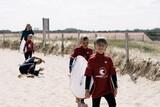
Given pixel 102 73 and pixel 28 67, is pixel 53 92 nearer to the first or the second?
pixel 28 67

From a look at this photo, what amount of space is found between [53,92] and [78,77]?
400cm

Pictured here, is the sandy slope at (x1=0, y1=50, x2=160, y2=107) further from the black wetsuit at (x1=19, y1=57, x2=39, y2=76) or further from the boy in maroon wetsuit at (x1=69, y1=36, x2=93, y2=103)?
the boy in maroon wetsuit at (x1=69, y1=36, x2=93, y2=103)

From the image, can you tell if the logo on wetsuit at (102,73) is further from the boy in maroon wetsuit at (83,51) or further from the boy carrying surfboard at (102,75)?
the boy in maroon wetsuit at (83,51)

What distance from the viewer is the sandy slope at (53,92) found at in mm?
11344

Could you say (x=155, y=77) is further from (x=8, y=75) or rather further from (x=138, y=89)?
(x=8, y=75)

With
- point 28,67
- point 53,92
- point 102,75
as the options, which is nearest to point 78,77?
point 102,75

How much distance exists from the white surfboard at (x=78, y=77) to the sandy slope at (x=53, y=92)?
1.64 m

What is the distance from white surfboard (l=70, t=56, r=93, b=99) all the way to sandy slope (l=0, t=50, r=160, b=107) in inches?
64.6

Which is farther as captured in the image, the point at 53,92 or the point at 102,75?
the point at 53,92

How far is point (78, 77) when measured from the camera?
9.39 meters

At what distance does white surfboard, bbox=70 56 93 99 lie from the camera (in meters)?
9.13

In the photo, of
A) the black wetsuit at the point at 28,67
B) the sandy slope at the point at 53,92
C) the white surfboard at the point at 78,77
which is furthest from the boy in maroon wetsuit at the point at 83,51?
the black wetsuit at the point at 28,67

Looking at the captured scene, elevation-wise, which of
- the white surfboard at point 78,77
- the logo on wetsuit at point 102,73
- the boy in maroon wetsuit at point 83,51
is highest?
the boy in maroon wetsuit at point 83,51

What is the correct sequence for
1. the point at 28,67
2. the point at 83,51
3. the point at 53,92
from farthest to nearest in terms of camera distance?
1. the point at 28,67
2. the point at 53,92
3. the point at 83,51
